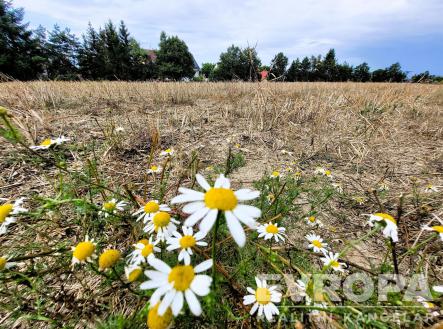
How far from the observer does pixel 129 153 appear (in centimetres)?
232

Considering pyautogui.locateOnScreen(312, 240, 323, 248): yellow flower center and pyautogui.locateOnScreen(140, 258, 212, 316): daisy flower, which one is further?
pyautogui.locateOnScreen(312, 240, 323, 248): yellow flower center

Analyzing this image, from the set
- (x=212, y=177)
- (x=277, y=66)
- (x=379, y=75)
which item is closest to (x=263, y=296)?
(x=212, y=177)

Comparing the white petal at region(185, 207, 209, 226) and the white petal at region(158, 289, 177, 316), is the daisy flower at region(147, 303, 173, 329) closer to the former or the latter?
the white petal at region(158, 289, 177, 316)

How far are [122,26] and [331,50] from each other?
4797 centimetres

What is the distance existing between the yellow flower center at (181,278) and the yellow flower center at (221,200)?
181mm

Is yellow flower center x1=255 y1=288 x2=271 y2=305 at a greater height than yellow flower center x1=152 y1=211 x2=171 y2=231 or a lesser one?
lesser

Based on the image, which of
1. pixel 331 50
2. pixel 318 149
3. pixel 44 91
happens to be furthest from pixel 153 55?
pixel 318 149

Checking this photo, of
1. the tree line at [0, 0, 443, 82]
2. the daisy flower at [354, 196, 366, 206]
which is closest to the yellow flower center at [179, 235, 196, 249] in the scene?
the daisy flower at [354, 196, 366, 206]

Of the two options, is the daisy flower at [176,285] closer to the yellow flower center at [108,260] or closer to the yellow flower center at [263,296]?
the yellow flower center at [108,260]

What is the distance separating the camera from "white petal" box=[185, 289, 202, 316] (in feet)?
1.58

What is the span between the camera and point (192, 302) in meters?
0.52

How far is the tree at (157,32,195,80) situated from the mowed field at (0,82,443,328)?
40.2m

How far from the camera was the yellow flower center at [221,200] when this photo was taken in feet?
1.82

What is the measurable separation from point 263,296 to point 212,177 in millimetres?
1246
